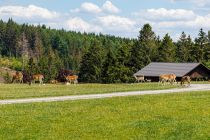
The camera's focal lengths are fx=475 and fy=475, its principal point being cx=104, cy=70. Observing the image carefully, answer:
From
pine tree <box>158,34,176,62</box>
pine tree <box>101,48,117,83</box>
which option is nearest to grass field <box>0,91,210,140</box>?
pine tree <box>101,48,117,83</box>

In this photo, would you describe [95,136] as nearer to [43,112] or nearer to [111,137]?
[111,137]

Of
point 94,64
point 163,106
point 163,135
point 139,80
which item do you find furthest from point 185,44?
point 163,135

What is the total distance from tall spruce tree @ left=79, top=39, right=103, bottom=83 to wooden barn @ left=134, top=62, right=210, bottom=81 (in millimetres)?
28824

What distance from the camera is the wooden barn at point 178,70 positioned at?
77375 millimetres

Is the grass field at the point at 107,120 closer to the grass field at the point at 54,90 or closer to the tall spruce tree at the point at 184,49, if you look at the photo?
the grass field at the point at 54,90

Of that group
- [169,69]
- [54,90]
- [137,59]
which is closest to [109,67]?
[137,59]

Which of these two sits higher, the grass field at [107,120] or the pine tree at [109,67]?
the pine tree at [109,67]

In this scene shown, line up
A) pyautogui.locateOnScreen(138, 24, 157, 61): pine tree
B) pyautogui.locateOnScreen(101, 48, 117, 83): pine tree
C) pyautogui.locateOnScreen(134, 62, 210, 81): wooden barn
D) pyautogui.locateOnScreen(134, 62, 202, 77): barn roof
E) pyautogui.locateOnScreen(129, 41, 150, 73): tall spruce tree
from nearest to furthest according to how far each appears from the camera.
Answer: pyautogui.locateOnScreen(134, 62, 202, 77): barn roof, pyautogui.locateOnScreen(134, 62, 210, 81): wooden barn, pyautogui.locateOnScreen(101, 48, 117, 83): pine tree, pyautogui.locateOnScreen(129, 41, 150, 73): tall spruce tree, pyautogui.locateOnScreen(138, 24, 157, 61): pine tree

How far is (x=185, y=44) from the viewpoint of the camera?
374 feet

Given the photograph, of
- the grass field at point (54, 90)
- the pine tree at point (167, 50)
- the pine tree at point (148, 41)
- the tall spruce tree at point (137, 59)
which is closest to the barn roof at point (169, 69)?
the tall spruce tree at point (137, 59)

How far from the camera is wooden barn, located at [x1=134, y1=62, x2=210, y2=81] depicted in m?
77.4

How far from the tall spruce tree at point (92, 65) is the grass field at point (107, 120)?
275 feet

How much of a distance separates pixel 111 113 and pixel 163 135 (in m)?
5.24

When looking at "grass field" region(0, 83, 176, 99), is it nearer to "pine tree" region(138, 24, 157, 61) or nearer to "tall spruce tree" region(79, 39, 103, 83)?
"pine tree" region(138, 24, 157, 61)
